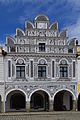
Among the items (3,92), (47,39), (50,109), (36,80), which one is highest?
(47,39)

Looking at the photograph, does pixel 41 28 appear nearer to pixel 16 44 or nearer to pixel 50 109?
pixel 16 44

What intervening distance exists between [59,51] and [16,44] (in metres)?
4.98

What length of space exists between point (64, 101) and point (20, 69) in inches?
268

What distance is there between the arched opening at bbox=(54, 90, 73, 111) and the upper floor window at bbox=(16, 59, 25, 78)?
218 inches

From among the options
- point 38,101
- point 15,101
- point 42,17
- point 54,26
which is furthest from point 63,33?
point 15,101

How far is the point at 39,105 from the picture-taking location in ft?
74.3

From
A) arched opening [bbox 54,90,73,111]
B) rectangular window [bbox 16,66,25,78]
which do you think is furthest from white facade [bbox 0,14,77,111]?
arched opening [bbox 54,90,73,111]

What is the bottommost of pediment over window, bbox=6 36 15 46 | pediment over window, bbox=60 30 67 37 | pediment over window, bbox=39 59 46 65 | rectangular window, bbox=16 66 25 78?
rectangular window, bbox=16 66 25 78

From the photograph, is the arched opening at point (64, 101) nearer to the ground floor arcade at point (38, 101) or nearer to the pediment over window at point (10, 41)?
the ground floor arcade at point (38, 101)

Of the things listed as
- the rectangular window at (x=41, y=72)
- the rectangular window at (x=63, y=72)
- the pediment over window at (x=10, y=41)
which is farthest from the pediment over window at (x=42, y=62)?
the pediment over window at (x=10, y=41)

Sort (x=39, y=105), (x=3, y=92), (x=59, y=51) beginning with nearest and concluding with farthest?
(x=3, y=92) → (x=59, y=51) → (x=39, y=105)

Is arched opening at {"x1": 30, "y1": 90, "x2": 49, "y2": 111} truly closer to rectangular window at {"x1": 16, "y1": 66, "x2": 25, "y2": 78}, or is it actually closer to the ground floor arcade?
the ground floor arcade

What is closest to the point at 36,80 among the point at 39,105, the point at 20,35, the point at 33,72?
the point at 33,72

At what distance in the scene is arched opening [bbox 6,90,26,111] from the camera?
70.9 ft
